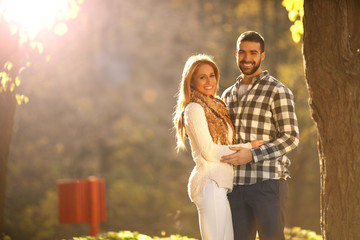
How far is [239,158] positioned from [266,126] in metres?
0.35

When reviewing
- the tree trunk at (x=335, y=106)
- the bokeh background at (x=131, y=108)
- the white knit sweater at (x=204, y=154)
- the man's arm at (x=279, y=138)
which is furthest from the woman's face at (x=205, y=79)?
the bokeh background at (x=131, y=108)

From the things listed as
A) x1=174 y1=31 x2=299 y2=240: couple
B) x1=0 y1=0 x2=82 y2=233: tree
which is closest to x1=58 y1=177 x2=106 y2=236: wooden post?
x1=0 y1=0 x2=82 y2=233: tree

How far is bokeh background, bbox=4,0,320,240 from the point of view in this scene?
51.6 feet

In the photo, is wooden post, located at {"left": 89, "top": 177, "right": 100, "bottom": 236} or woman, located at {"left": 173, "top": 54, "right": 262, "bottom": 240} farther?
wooden post, located at {"left": 89, "top": 177, "right": 100, "bottom": 236}

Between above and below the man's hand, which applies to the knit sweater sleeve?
above

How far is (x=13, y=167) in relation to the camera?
15.4 m

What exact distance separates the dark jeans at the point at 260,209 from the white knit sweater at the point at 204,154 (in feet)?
0.48

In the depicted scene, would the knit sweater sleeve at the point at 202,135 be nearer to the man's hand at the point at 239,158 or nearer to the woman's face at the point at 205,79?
the man's hand at the point at 239,158

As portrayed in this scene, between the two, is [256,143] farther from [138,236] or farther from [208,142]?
[138,236]

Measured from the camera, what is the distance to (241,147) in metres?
4.67

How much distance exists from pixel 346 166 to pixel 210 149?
1.07 meters

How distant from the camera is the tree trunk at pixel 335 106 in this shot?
15.4 ft

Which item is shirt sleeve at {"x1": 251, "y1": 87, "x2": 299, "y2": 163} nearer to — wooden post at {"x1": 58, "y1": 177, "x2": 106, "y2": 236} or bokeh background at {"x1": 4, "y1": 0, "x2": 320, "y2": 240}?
wooden post at {"x1": 58, "y1": 177, "x2": 106, "y2": 236}

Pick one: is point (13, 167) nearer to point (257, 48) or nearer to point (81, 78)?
point (81, 78)
